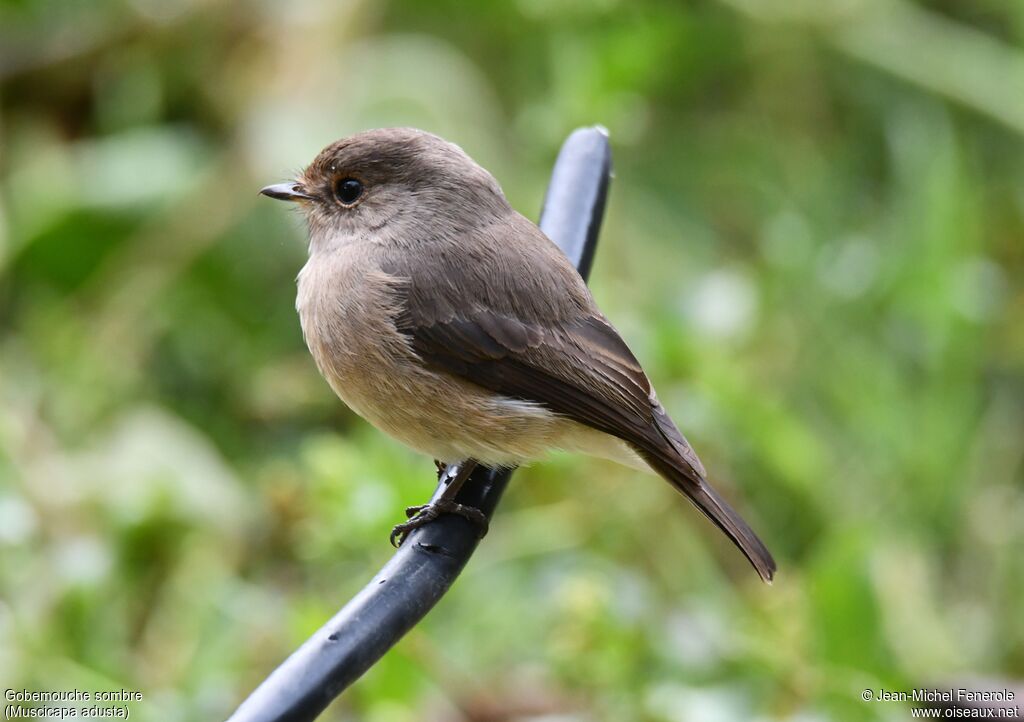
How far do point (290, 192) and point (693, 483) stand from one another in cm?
89

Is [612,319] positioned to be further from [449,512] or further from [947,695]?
[449,512]

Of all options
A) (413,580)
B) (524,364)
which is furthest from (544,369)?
(413,580)

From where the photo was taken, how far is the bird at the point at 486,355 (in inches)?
94.6

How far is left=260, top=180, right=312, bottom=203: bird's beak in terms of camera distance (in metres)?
2.57

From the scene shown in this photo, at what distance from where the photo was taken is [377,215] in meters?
2.57

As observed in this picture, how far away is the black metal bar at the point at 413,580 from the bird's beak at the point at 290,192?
0.44 meters

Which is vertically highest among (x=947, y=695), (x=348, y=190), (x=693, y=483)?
(x=348, y=190)

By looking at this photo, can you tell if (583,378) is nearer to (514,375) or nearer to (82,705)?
(514,375)

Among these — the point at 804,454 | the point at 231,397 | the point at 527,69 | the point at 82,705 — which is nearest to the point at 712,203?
the point at 527,69

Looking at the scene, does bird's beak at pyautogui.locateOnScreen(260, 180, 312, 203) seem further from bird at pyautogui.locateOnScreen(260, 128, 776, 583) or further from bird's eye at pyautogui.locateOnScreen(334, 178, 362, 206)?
bird at pyautogui.locateOnScreen(260, 128, 776, 583)

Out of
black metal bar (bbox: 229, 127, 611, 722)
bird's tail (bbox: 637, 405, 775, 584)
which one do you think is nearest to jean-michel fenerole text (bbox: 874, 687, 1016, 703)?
bird's tail (bbox: 637, 405, 775, 584)

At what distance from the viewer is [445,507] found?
2258 mm

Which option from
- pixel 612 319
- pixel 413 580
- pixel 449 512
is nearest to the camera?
pixel 413 580

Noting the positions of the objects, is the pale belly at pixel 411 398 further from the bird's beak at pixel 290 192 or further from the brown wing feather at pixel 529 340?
the bird's beak at pixel 290 192
